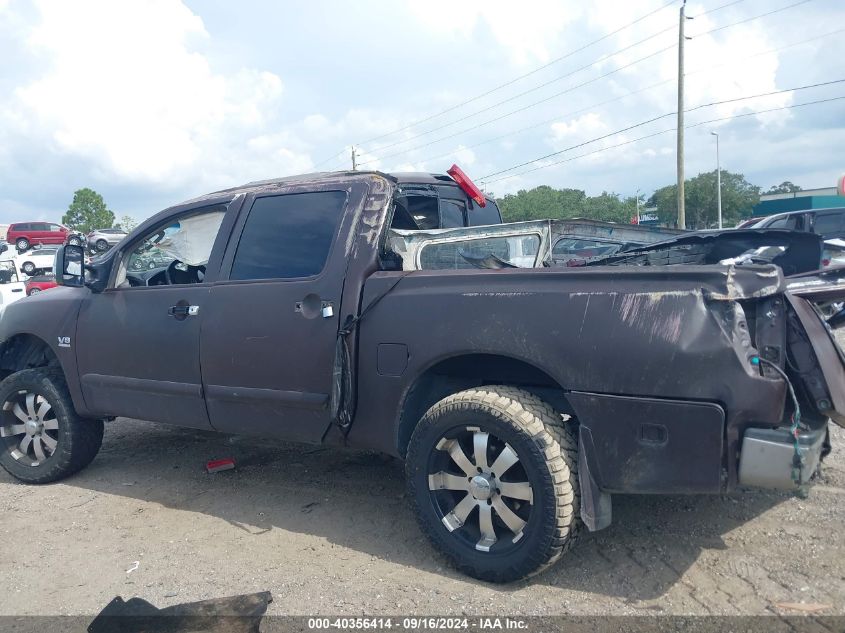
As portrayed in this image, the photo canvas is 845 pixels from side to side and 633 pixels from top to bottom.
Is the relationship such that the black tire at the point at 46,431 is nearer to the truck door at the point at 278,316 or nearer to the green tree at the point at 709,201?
the truck door at the point at 278,316

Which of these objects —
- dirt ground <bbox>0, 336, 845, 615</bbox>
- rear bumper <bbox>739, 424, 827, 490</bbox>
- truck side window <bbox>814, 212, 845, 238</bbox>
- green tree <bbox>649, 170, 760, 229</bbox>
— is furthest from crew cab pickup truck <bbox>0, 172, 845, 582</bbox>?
green tree <bbox>649, 170, 760, 229</bbox>

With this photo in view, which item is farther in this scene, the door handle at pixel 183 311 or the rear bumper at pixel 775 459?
the door handle at pixel 183 311

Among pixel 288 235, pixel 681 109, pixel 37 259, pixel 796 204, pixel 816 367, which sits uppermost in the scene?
pixel 681 109

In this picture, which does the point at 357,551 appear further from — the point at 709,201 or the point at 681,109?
the point at 709,201

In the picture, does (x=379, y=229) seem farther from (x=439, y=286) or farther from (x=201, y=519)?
(x=201, y=519)

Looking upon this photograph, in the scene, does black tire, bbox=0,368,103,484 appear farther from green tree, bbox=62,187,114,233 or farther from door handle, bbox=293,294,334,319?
green tree, bbox=62,187,114,233

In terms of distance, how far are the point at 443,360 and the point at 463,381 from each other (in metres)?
0.29

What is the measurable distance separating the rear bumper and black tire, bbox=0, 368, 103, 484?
4332 mm

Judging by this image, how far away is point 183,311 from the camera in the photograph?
4.34 m

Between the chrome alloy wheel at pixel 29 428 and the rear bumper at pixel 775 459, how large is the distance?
4.47 meters

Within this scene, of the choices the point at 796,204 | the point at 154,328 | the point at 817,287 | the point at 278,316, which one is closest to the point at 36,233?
the point at 154,328

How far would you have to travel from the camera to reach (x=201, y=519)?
428cm

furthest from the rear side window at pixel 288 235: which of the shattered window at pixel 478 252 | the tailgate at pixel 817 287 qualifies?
the tailgate at pixel 817 287

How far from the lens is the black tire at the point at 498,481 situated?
3062mm
